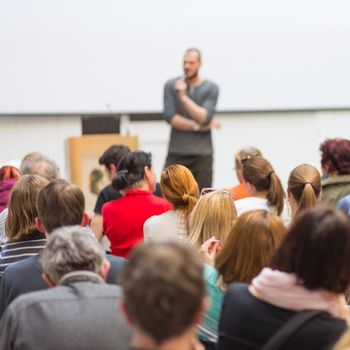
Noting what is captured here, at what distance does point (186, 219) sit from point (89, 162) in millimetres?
3907

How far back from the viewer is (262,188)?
4965mm

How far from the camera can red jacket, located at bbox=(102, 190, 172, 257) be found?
4914 mm

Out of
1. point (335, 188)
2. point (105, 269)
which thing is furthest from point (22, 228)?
point (335, 188)

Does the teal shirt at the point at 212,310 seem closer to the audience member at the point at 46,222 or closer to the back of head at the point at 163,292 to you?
the audience member at the point at 46,222

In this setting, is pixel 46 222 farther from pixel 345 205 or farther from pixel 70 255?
pixel 345 205

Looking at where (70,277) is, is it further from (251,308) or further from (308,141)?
(308,141)

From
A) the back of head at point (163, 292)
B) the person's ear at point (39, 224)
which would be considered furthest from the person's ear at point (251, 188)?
the back of head at point (163, 292)

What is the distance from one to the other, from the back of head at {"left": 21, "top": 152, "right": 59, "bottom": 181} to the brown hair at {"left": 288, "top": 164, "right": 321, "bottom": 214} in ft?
4.91

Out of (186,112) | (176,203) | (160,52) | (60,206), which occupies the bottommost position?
(176,203)

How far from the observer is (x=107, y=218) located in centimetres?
500

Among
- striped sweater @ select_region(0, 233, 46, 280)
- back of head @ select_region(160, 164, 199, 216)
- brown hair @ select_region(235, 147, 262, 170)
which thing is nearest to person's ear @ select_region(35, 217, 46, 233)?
striped sweater @ select_region(0, 233, 46, 280)

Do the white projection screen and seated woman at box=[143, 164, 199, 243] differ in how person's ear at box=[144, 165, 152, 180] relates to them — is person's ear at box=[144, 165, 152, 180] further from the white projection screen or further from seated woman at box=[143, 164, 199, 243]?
the white projection screen

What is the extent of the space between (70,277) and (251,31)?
6.42 m

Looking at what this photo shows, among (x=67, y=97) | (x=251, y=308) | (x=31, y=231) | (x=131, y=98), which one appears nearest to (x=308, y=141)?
(x=131, y=98)
